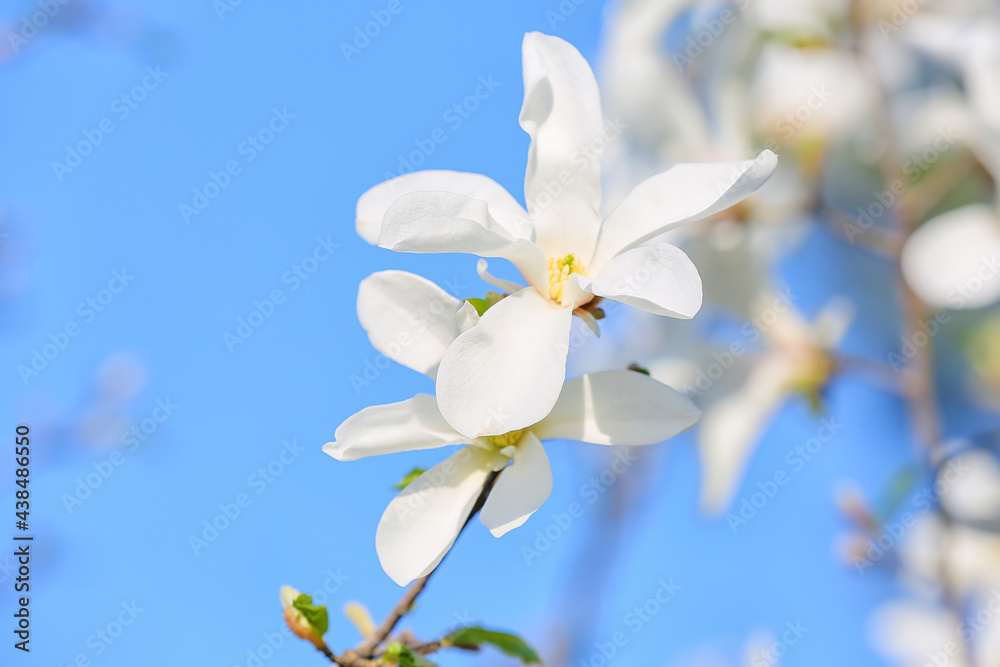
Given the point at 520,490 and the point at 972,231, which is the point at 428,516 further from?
the point at 972,231

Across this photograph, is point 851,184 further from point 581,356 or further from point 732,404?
point 732,404

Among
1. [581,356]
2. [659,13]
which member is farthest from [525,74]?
[581,356]

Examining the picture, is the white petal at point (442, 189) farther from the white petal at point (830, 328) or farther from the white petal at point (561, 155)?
the white petal at point (830, 328)

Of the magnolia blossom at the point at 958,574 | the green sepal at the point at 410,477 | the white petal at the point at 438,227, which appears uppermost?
the white petal at the point at 438,227

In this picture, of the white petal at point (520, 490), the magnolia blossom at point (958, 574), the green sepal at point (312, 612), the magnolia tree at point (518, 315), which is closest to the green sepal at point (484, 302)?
the magnolia tree at point (518, 315)

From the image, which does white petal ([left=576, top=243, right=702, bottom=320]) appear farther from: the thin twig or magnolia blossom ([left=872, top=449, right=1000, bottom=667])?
magnolia blossom ([left=872, top=449, right=1000, bottom=667])

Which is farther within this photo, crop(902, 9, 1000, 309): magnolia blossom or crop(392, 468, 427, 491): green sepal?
crop(902, 9, 1000, 309): magnolia blossom

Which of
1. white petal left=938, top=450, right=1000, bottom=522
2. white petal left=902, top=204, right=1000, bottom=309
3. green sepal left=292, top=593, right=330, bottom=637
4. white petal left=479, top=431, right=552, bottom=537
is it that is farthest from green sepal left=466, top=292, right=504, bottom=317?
white petal left=938, top=450, right=1000, bottom=522
